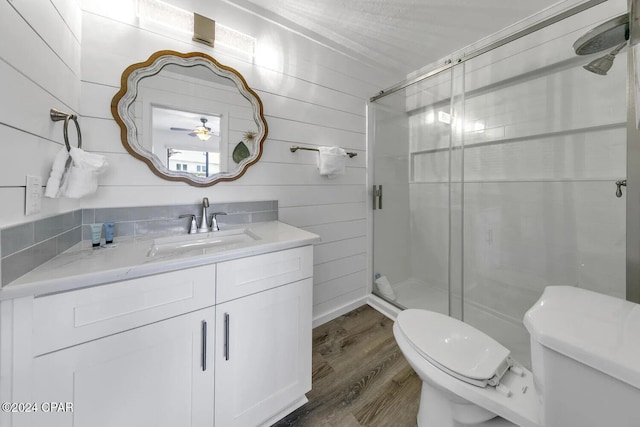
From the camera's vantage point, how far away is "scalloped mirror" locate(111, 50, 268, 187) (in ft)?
3.79

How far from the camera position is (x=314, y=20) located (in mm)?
1607

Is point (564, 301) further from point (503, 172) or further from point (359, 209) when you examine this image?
point (359, 209)

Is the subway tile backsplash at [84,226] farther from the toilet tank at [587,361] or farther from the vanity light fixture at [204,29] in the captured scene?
the toilet tank at [587,361]

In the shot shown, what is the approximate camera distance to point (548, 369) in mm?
578

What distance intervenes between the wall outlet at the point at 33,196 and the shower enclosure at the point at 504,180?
209 centimetres

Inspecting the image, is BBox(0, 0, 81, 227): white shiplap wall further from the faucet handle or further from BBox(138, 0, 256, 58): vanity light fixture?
the faucet handle

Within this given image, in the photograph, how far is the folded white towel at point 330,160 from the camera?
1.75 m

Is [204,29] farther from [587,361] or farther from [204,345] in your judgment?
[587,361]

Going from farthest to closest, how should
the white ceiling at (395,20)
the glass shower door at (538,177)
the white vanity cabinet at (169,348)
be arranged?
the white ceiling at (395,20) → the glass shower door at (538,177) → the white vanity cabinet at (169,348)

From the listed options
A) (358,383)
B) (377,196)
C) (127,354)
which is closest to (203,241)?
(127,354)

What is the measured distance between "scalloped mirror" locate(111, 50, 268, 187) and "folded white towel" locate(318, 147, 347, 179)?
465 millimetres

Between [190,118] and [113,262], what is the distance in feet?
2.95

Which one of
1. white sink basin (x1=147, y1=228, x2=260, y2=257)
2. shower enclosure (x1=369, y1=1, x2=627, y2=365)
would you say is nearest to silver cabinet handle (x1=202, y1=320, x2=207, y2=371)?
white sink basin (x1=147, y1=228, x2=260, y2=257)

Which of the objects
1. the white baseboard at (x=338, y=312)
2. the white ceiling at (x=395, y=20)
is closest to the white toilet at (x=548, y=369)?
the white baseboard at (x=338, y=312)
